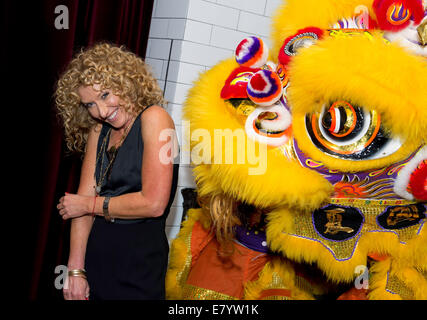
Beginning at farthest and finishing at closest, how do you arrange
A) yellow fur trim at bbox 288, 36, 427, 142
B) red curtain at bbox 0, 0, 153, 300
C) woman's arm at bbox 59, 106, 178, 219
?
→ red curtain at bbox 0, 0, 153, 300, woman's arm at bbox 59, 106, 178, 219, yellow fur trim at bbox 288, 36, 427, 142

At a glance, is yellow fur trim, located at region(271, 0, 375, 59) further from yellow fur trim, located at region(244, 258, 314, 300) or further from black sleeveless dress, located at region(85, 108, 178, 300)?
yellow fur trim, located at region(244, 258, 314, 300)

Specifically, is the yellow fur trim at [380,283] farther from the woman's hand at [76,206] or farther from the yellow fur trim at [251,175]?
the woman's hand at [76,206]

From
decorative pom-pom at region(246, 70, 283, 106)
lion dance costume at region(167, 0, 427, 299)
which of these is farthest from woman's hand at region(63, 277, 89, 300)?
decorative pom-pom at region(246, 70, 283, 106)

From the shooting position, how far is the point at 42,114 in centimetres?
204

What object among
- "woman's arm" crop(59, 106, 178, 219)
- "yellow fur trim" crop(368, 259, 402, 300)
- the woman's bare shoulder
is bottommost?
"yellow fur trim" crop(368, 259, 402, 300)

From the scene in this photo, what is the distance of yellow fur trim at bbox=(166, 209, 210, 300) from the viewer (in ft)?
5.78

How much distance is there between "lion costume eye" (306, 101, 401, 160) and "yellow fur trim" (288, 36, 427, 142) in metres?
0.03

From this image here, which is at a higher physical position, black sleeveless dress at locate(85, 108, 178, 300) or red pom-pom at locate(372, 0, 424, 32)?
red pom-pom at locate(372, 0, 424, 32)

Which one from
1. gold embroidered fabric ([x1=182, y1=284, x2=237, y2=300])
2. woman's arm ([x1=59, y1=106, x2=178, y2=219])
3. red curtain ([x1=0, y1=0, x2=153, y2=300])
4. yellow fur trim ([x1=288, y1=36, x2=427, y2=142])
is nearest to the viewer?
yellow fur trim ([x1=288, y1=36, x2=427, y2=142])

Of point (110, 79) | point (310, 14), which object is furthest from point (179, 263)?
point (310, 14)

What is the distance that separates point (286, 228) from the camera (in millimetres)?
1438

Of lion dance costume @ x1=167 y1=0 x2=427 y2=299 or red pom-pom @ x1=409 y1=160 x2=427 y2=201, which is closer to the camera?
lion dance costume @ x1=167 y1=0 x2=427 y2=299
